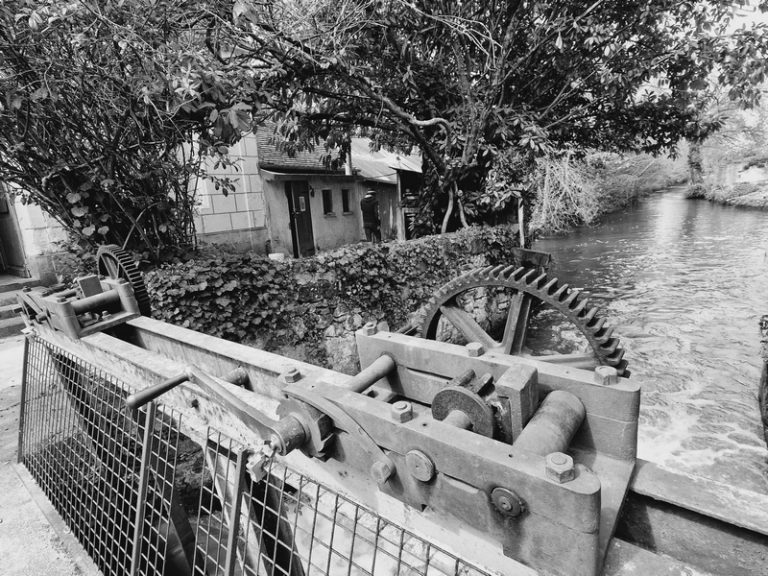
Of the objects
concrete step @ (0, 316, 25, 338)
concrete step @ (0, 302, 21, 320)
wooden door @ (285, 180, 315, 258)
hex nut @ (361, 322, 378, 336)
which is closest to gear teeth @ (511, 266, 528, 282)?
hex nut @ (361, 322, 378, 336)

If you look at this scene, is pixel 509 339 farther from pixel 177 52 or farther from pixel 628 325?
pixel 628 325

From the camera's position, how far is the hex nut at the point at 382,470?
1.42m

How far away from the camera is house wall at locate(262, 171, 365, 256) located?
13023mm

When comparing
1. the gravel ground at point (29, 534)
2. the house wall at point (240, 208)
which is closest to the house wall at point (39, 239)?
the house wall at point (240, 208)

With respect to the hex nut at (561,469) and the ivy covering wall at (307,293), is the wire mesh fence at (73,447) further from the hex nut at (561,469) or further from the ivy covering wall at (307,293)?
the hex nut at (561,469)

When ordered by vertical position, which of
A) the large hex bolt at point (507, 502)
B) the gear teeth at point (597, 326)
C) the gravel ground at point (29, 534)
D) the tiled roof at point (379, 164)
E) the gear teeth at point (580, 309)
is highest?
the tiled roof at point (379, 164)

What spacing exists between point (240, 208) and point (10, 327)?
6117 millimetres

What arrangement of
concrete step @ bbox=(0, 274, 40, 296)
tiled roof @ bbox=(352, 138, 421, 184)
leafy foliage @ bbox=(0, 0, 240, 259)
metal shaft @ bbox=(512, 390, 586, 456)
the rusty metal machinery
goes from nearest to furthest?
1. metal shaft @ bbox=(512, 390, 586, 456)
2. the rusty metal machinery
3. leafy foliage @ bbox=(0, 0, 240, 259)
4. concrete step @ bbox=(0, 274, 40, 296)
5. tiled roof @ bbox=(352, 138, 421, 184)

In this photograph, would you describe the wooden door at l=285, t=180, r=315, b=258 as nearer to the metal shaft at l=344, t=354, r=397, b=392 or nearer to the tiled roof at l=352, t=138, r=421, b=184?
the tiled roof at l=352, t=138, r=421, b=184

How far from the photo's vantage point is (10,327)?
6898 mm

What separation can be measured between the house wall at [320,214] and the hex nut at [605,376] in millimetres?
12090

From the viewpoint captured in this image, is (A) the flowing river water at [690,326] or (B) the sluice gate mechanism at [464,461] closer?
(B) the sluice gate mechanism at [464,461]

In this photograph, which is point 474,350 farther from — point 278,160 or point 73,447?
point 278,160

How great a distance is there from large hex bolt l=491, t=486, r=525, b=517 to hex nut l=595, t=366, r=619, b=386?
2.42ft
